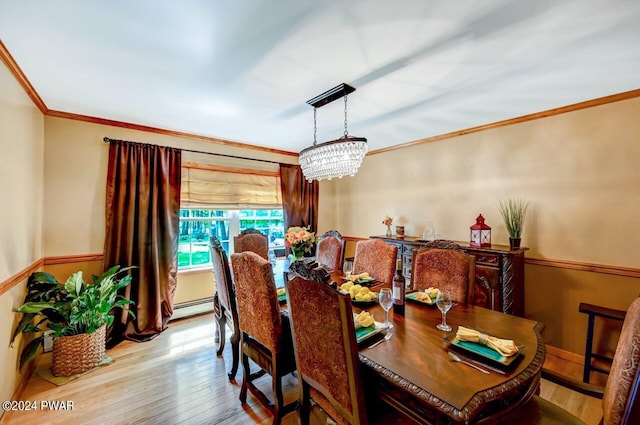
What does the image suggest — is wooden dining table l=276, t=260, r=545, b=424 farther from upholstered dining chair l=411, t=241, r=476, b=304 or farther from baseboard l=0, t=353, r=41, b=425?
baseboard l=0, t=353, r=41, b=425

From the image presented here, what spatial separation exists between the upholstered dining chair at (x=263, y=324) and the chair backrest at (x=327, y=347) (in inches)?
9.2

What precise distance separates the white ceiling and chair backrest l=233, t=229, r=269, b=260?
1428 mm

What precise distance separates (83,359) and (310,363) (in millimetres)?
2316

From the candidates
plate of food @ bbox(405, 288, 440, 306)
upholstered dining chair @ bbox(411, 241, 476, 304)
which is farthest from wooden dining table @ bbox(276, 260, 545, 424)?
upholstered dining chair @ bbox(411, 241, 476, 304)

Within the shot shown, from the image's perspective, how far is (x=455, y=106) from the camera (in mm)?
2520

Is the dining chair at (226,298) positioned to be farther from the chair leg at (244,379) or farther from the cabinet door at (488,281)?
the cabinet door at (488,281)

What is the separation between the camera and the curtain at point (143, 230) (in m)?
2.86

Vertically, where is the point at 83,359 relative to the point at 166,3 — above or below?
below

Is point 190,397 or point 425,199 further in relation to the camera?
point 425,199

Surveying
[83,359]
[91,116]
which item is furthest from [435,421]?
[91,116]

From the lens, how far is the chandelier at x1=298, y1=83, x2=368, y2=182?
2.15 metres

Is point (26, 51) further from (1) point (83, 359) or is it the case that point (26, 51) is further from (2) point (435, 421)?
(2) point (435, 421)

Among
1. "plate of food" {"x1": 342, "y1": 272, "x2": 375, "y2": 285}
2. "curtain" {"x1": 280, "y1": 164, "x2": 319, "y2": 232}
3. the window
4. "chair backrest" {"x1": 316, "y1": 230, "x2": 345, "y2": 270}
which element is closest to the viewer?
"plate of food" {"x1": 342, "y1": 272, "x2": 375, "y2": 285}

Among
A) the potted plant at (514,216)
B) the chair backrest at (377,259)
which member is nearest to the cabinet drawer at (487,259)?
the potted plant at (514,216)
